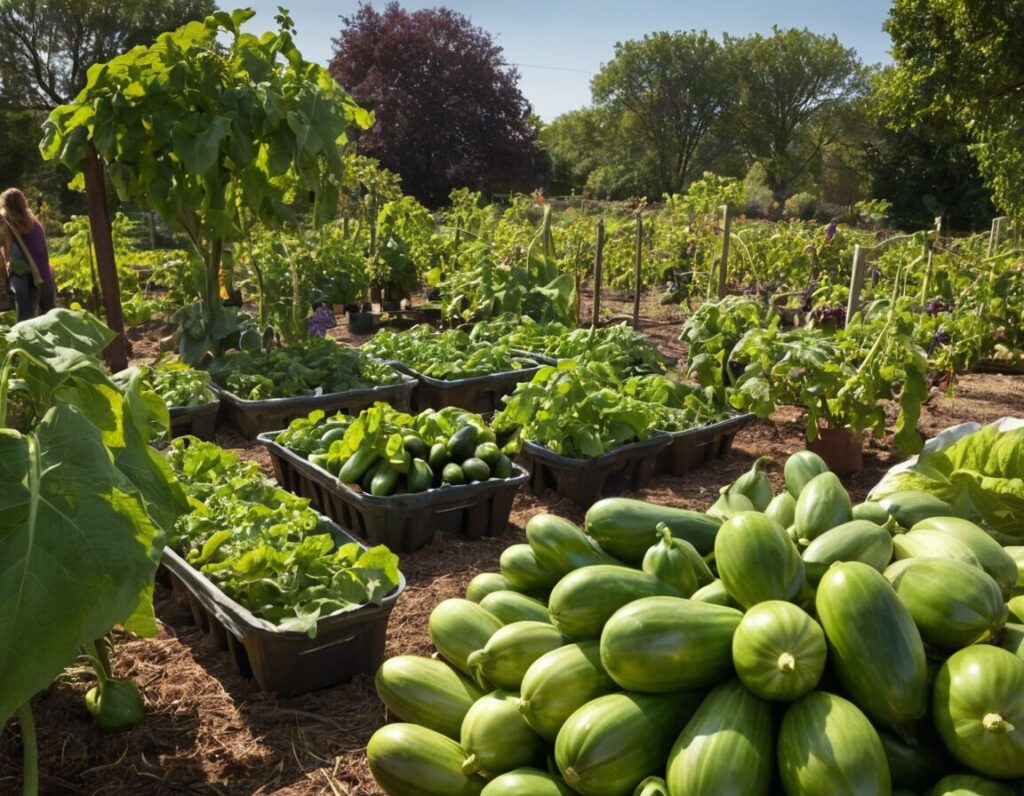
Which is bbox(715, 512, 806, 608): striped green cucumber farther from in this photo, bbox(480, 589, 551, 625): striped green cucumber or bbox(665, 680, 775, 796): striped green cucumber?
bbox(480, 589, 551, 625): striped green cucumber

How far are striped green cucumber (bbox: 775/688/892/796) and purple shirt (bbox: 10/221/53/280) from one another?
9142 mm

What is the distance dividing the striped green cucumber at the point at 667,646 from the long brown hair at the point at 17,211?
8.85 metres

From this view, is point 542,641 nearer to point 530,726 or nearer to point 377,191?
point 530,726

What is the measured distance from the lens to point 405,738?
5.17 feet

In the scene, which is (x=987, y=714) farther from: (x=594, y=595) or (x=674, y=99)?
(x=674, y=99)

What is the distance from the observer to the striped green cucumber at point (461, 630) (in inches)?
67.3

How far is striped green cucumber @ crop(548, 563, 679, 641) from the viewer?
1548mm

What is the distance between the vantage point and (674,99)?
57.1 m

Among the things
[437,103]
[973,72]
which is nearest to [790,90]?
[437,103]

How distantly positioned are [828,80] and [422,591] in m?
61.0

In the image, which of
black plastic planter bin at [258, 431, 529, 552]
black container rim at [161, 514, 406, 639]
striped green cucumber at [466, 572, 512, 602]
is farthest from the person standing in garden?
striped green cucumber at [466, 572, 512, 602]

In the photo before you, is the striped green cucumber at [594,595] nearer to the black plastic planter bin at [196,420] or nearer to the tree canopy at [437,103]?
the black plastic planter bin at [196,420]

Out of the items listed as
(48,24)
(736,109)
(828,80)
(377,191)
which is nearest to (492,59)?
(48,24)

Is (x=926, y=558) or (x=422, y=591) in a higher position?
(x=926, y=558)
